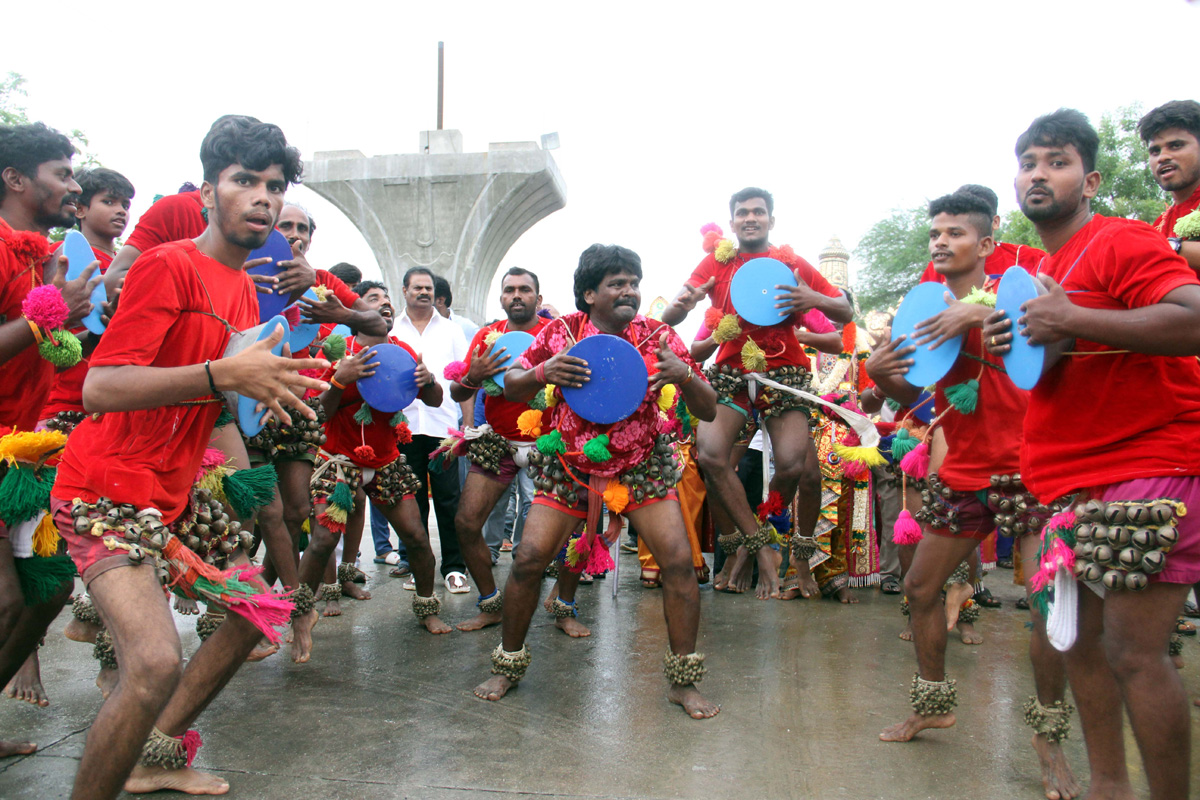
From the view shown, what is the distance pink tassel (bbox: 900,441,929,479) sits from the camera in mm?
3684

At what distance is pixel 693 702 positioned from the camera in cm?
356

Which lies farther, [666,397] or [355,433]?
[355,433]

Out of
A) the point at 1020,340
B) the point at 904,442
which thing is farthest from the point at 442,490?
the point at 1020,340

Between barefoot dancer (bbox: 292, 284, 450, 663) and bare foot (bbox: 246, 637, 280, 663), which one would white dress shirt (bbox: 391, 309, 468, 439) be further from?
bare foot (bbox: 246, 637, 280, 663)

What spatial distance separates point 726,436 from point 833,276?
14.8 meters

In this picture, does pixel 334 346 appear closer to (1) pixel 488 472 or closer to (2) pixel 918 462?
(1) pixel 488 472

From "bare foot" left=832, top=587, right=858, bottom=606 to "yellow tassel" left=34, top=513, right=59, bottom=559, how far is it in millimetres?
4431

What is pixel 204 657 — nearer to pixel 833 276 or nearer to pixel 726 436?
pixel 726 436

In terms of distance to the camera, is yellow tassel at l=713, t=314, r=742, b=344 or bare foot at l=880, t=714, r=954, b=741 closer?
bare foot at l=880, t=714, r=954, b=741

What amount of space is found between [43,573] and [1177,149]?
15.7ft

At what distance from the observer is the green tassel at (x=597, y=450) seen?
3.62m

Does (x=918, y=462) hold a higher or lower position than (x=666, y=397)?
lower

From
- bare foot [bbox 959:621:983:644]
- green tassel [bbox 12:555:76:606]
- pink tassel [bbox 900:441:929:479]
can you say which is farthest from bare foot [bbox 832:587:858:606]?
green tassel [bbox 12:555:76:606]

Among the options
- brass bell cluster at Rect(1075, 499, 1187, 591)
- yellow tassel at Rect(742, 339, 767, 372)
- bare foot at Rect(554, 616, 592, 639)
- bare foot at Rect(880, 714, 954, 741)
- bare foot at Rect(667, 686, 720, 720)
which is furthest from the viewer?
yellow tassel at Rect(742, 339, 767, 372)
